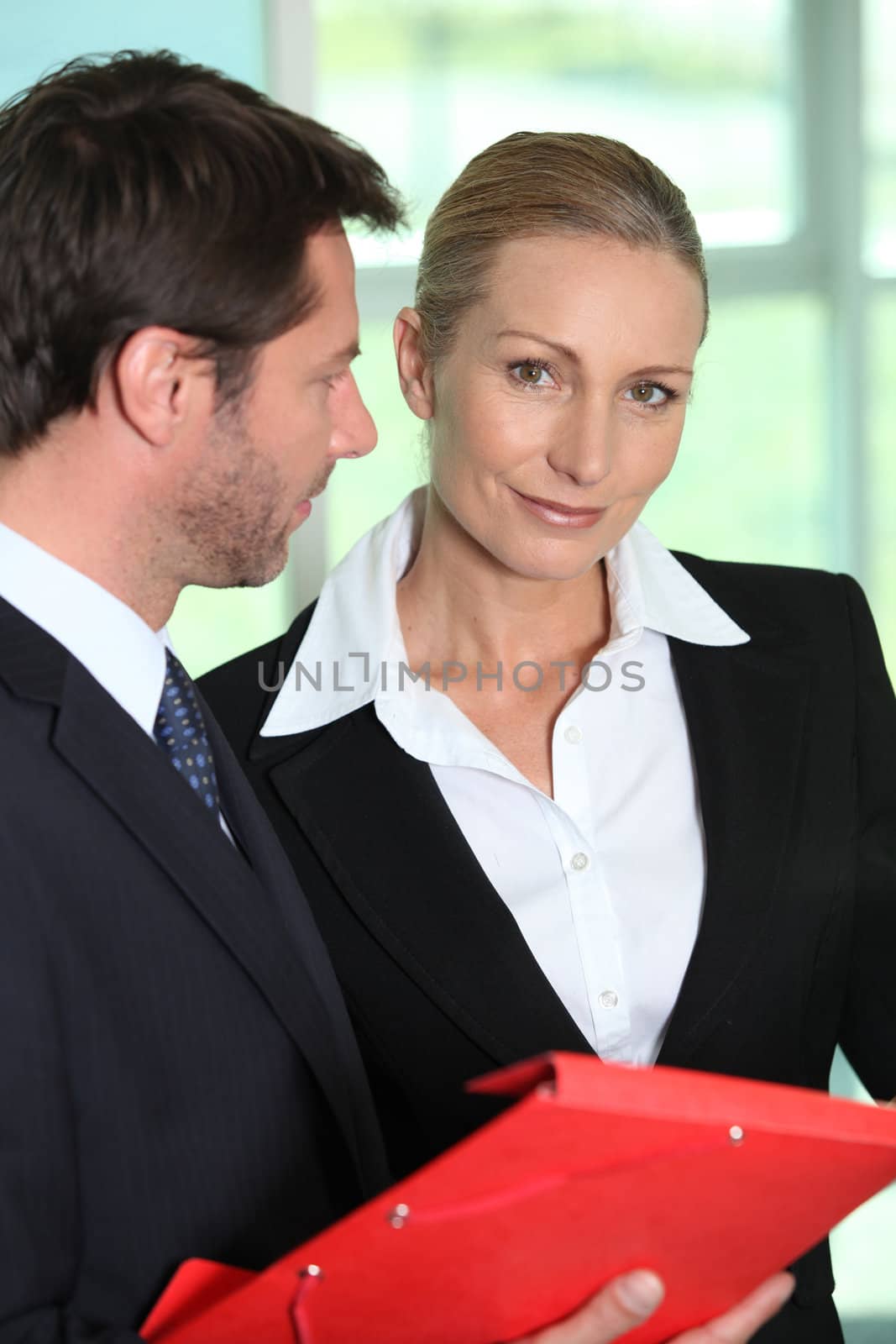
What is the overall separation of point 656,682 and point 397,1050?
1.92 feet

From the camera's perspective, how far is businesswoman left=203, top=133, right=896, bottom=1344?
67.4 inches

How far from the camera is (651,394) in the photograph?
5.97 ft

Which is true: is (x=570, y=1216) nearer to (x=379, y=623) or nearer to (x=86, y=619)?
(x=86, y=619)

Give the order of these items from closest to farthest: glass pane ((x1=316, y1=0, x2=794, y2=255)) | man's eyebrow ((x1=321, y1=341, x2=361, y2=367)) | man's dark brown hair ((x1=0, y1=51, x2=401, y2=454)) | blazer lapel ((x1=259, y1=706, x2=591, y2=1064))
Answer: man's dark brown hair ((x1=0, y1=51, x2=401, y2=454))
man's eyebrow ((x1=321, y1=341, x2=361, y2=367))
blazer lapel ((x1=259, y1=706, x2=591, y2=1064))
glass pane ((x1=316, y1=0, x2=794, y2=255))

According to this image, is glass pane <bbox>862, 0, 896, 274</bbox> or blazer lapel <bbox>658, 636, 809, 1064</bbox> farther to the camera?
glass pane <bbox>862, 0, 896, 274</bbox>

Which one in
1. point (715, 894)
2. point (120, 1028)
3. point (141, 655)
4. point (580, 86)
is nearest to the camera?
point (120, 1028)

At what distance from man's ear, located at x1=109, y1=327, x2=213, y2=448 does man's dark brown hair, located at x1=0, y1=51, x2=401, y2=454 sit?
0.04 ft

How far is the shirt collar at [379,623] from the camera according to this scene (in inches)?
73.7

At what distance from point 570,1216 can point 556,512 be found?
946 mm

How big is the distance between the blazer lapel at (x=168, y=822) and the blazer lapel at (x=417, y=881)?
0.33 m

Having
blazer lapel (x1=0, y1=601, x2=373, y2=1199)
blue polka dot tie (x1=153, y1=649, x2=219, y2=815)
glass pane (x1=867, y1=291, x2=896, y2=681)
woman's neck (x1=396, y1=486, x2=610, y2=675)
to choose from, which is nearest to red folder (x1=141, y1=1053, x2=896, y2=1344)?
blazer lapel (x1=0, y1=601, x2=373, y2=1199)

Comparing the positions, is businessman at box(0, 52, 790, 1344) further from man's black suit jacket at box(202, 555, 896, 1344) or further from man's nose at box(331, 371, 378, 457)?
man's black suit jacket at box(202, 555, 896, 1344)

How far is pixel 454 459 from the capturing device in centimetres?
185

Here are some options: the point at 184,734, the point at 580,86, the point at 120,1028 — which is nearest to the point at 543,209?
the point at 184,734
